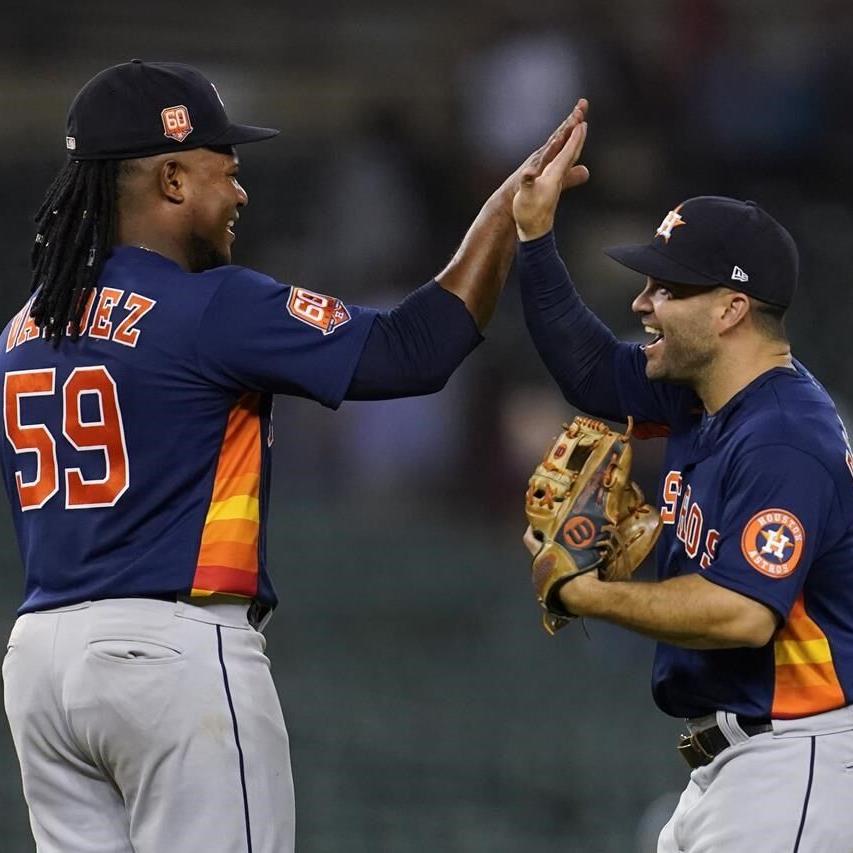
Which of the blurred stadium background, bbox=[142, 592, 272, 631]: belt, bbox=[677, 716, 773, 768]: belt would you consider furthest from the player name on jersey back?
the blurred stadium background

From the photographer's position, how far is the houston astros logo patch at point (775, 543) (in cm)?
219

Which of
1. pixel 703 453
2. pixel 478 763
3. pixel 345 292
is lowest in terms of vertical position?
pixel 478 763

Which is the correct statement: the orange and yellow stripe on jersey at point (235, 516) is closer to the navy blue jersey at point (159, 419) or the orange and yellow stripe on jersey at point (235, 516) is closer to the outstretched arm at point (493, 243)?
the navy blue jersey at point (159, 419)

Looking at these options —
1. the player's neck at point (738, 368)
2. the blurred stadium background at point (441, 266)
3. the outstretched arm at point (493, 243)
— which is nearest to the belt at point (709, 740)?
the player's neck at point (738, 368)

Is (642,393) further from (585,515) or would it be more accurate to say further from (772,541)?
(772,541)

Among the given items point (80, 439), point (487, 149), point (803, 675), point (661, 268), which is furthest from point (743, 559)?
point (487, 149)

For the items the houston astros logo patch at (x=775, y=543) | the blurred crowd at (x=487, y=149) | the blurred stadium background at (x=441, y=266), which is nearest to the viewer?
the houston astros logo patch at (x=775, y=543)

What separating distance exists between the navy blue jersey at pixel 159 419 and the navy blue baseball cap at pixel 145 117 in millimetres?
177

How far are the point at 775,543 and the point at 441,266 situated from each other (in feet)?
15.2

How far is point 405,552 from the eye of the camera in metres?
6.21

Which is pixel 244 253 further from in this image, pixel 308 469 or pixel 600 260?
pixel 600 260

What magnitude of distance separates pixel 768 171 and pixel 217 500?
511 cm

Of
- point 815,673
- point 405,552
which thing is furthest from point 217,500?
point 405,552

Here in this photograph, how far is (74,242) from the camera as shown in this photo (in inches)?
92.6
